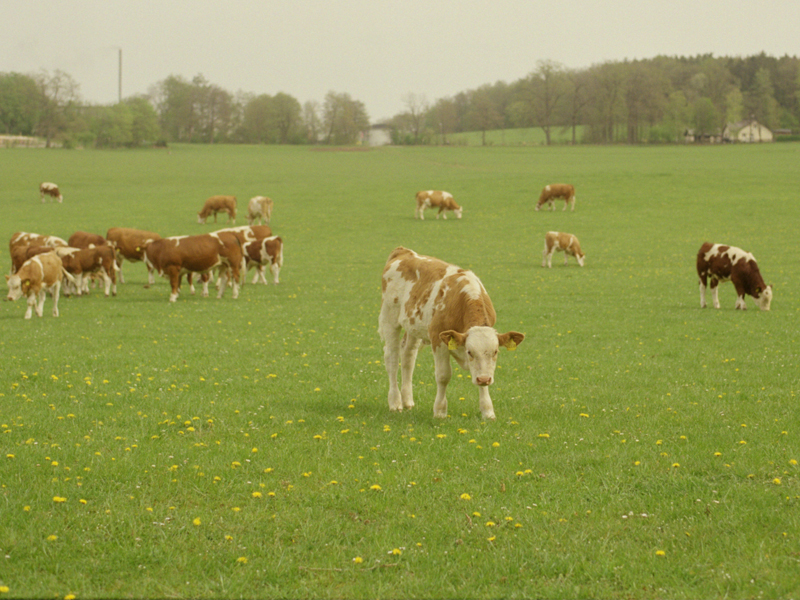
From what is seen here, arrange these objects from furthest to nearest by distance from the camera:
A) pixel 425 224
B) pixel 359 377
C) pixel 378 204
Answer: pixel 378 204 → pixel 425 224 → pixel 359 377

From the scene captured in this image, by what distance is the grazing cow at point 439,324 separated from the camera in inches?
353

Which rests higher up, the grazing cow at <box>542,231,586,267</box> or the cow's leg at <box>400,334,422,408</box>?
the grazing cow at <box>542,231,586,267</box>

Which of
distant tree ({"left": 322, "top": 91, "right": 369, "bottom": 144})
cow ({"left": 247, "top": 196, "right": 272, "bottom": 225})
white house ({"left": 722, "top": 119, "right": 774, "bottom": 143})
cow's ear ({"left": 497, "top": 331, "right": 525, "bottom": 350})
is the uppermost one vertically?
distant tree ({"left": 322, "top": 91, "right": 369, "bottom": 144})

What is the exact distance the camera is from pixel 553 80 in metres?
136

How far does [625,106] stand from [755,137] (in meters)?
31.1

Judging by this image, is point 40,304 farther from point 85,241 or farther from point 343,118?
point 343,118

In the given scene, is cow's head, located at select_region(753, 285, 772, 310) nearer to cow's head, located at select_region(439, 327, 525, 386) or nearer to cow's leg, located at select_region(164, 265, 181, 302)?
cow's head, located at select_region(439, 327, 525, 386)

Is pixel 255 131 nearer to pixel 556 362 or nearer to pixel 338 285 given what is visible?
pixel 338 285

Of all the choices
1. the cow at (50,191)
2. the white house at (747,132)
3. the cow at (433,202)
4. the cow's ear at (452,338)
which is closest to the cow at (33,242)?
the cow's ear at (452,338)

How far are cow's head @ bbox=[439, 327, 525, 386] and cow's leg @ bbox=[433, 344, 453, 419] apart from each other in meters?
0.51

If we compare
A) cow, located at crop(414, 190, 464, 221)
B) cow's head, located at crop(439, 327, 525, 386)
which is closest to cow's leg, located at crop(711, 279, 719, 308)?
cow's head, located at crop(439, 327, 525, 386)

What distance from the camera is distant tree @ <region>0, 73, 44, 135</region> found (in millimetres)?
128500

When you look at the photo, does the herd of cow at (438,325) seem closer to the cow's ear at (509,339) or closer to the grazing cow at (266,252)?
the cow's ear at (509,339)

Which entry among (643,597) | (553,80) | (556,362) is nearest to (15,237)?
(556,362)
